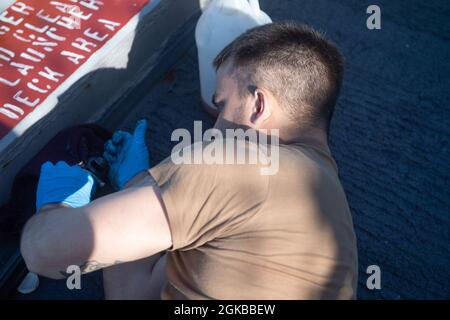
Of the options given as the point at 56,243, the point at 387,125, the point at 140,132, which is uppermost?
the point at 56,243

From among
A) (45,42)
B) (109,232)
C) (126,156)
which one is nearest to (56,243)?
(109,232)

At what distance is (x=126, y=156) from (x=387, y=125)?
3.39 feet

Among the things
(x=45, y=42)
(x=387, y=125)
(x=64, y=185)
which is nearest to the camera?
(x=64, y=185)

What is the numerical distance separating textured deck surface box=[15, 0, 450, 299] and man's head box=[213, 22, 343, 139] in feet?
1.96

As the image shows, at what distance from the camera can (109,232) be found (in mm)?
806

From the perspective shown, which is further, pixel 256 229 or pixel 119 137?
pixel 119 137

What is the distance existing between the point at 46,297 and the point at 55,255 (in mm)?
559

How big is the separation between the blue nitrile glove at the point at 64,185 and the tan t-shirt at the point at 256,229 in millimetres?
539

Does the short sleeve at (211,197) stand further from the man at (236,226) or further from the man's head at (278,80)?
the man's head at (278,80)

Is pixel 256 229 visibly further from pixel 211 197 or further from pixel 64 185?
pixel 64 185


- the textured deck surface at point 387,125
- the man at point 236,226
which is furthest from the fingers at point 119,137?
the man at point 236,226

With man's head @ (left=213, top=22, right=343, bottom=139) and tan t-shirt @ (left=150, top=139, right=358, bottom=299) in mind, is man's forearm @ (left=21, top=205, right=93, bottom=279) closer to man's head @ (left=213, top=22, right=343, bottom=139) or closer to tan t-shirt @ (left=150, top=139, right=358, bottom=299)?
tan t-shirt @ (left=150, top=139, right=358, bottom=299)

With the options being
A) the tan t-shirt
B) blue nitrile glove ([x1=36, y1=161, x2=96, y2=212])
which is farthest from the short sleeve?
blue nitrile glove ([x1=36, y1=161, x2=96, y2=212])

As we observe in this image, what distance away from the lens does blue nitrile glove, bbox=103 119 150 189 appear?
1.45 metres
